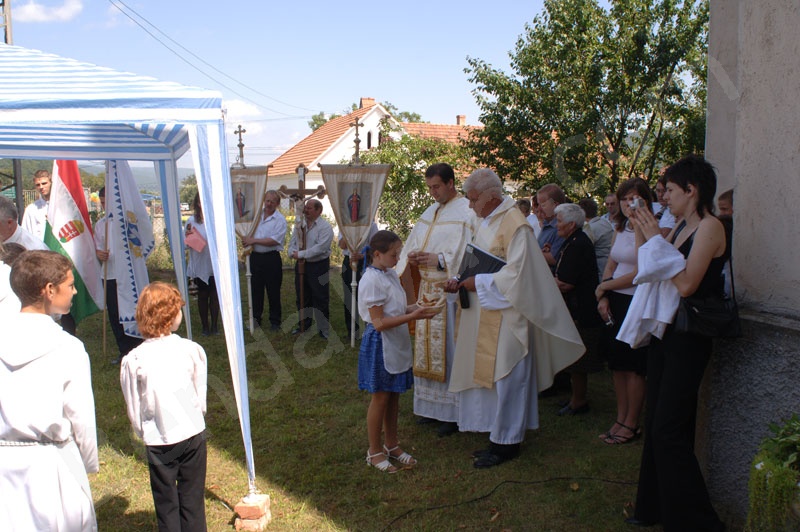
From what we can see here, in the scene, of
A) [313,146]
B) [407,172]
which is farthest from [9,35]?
[313,146]

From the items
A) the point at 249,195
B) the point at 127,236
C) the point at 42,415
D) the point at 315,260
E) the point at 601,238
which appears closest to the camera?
the point at 42,415

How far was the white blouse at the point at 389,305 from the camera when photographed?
406cm

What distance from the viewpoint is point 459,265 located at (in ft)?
16.5

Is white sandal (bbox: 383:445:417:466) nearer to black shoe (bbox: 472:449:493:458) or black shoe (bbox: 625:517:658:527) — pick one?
black shoe (bbox: 472:449:493:458)

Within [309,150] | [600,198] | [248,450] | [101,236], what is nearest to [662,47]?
[600,198]

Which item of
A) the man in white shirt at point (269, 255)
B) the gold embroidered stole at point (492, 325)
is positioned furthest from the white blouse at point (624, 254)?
the man in white shirt at point (269, 255)

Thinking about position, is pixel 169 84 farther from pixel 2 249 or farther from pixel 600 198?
pixel 600 198

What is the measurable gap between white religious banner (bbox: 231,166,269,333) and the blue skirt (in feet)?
15.5

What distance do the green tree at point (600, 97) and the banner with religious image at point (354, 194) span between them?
558 cm

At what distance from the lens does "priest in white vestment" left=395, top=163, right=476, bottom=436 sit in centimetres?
496

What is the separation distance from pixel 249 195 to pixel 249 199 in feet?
0.17

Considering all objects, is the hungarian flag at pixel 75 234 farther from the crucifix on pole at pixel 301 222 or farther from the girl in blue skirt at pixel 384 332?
the girl in blue skirt at pixel 384 332

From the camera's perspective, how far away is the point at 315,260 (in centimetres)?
860

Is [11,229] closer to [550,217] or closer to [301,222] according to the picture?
[301,222]
